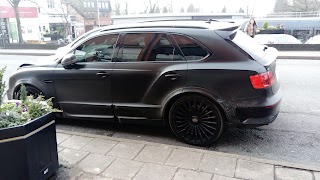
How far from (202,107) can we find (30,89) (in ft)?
9.38

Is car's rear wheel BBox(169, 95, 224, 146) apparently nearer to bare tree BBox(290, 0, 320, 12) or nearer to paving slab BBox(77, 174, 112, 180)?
paving slab BBox(77, 174, 112, 180)

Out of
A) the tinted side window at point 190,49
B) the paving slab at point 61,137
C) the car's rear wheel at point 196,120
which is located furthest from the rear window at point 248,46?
the paving slab at point 61,137

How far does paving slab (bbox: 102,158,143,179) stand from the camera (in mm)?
3073

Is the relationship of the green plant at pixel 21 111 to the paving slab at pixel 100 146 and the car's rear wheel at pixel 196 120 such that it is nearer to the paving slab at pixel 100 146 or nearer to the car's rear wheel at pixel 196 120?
the paving slab at pixel 100 146

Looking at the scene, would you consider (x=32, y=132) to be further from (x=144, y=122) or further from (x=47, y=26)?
(x=47, y=26)

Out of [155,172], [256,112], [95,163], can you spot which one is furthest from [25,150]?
[256,112]

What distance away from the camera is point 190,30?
3.82 meters

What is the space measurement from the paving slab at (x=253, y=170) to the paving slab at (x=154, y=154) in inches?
34.1

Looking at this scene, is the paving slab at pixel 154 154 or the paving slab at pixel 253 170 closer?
the paving slab at pixel 253 170

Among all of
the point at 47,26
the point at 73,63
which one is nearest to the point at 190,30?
the point at 73,63

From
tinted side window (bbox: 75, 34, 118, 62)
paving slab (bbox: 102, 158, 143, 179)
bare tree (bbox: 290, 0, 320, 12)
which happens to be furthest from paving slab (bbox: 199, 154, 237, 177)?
bare tree (bbox: 290, 0, 320, 12)

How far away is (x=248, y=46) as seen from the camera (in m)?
3.80

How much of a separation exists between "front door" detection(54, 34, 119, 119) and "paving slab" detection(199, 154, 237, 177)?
1617mm

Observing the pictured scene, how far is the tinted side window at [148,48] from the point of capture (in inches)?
151
